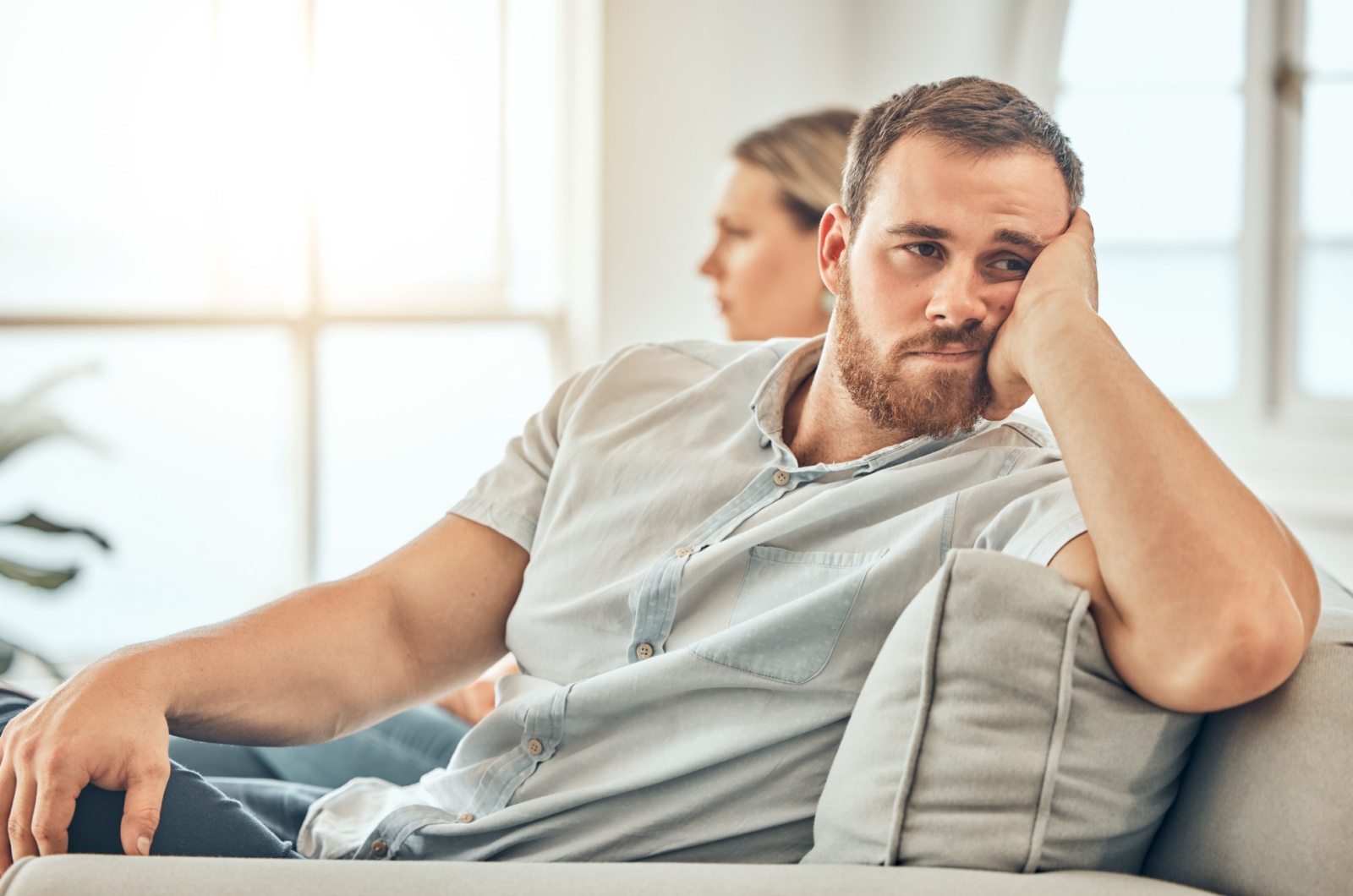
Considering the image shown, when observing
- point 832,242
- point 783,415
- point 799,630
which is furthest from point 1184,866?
point 832,242

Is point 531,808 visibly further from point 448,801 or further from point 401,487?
point 401,487

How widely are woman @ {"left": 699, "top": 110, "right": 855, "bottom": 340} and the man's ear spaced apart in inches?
39.3

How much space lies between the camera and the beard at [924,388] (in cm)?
109

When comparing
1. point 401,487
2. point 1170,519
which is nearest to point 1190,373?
point 401,487

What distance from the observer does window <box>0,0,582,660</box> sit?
2.73 m

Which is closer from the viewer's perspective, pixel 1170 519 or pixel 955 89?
pixel 1170 519

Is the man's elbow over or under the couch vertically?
over

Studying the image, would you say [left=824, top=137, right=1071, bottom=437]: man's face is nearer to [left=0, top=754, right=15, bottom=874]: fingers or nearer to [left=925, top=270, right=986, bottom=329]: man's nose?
[left=925, top=270, right=986, bottom=329]: man's nose

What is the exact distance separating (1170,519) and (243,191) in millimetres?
2576

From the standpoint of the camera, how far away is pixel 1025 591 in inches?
32.0

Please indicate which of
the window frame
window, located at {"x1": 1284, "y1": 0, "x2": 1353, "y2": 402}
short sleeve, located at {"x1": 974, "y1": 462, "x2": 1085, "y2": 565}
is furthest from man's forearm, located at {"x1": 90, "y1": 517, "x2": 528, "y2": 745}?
window, located at {"x1": 1284, "y1": 0, "x2": 1353, "y2": 402}

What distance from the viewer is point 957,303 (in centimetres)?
107

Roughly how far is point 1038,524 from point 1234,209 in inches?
111

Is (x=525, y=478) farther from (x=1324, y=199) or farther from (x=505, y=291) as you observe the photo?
(x=1324, y=199)
